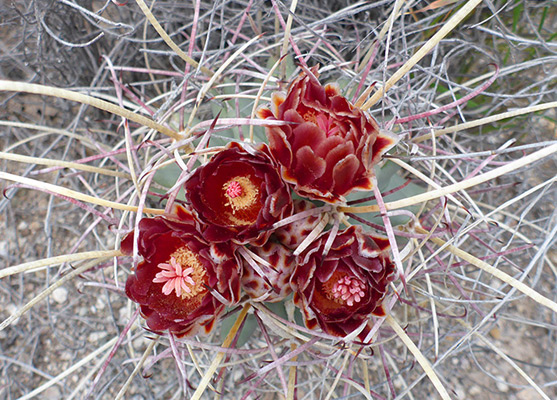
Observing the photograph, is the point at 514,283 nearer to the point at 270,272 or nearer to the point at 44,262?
the point at 270,272

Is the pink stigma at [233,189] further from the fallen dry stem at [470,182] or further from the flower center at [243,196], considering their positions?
the fallen dry stem at [470,182]

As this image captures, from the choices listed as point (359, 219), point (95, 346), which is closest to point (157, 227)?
point (359, 219)

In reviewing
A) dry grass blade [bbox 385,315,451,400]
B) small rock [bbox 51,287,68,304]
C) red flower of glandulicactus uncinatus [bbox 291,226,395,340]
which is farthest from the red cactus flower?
small rock [bbox 51,287,68,304]

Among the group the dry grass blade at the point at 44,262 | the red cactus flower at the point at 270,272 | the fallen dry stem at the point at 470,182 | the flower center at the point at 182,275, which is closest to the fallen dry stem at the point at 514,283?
the fallen dry stem at the point at 470,182

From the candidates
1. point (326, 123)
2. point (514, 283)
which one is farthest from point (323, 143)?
point (514, 283)

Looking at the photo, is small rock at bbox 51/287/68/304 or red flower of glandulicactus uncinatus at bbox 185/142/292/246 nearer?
red flower of glandulicactus uncinatus at bbox 185/142/292/246

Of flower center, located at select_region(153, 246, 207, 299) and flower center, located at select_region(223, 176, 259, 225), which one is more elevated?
flower center, located at select_region(223, 176, 259, 225)

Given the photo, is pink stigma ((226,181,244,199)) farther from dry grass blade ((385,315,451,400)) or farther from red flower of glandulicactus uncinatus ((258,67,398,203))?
dry grass blade ((385,315,451,400))
